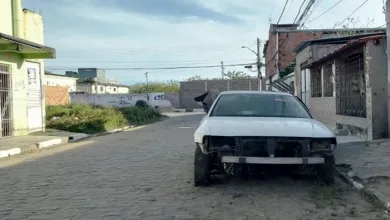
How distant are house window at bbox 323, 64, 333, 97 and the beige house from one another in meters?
11.1

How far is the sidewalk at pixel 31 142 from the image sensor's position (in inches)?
506

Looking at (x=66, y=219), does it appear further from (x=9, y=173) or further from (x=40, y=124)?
(x=40, y=124)

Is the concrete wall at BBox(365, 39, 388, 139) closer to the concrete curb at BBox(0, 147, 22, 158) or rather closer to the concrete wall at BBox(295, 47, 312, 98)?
the concrete wall at BBox(295, 47, 312, 98)

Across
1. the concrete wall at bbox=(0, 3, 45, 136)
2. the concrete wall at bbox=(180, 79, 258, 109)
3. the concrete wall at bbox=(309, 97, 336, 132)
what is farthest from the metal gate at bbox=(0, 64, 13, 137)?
the concrete wall at bbox=(180, 79, 258, 109)

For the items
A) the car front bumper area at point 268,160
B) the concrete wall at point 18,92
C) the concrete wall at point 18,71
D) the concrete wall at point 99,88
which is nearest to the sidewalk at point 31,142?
the concrete wall at point 18,92

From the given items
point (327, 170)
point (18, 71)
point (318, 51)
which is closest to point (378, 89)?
point (327, 170)

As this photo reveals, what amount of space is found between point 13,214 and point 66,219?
86cm

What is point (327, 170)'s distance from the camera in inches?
261

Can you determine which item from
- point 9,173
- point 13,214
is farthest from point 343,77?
point 13,214

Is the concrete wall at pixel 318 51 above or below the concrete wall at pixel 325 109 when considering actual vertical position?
above

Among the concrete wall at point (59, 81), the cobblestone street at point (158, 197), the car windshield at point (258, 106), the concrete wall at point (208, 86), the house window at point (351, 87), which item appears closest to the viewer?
the cobblestone street at point (158, 197)

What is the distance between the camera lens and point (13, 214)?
5570mm

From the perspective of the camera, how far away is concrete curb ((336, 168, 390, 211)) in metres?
5.56

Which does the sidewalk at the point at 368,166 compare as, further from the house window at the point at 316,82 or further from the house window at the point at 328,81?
the house window at the point at 316,82
